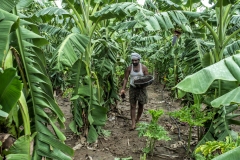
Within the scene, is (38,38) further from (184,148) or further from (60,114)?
(184,148)

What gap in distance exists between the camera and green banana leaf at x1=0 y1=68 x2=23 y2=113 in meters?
1.85

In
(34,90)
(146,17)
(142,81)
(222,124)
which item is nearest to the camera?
(34,90)

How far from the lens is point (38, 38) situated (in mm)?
2541

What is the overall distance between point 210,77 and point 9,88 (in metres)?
1.55

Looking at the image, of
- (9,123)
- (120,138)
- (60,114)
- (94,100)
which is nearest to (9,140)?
(9,123)

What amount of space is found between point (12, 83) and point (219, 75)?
62.1 inches

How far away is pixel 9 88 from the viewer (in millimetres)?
1892

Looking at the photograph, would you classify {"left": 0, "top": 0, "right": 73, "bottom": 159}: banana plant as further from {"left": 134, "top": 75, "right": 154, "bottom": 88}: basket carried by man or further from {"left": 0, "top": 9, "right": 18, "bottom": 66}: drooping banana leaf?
{"left": 134, "top": 75, "right": 154, "bottom": 88}: basket carried by man

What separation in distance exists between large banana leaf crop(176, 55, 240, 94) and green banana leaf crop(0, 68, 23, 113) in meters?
1.23

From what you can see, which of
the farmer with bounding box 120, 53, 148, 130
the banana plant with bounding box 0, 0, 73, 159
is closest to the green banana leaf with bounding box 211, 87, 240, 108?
the banana plant with bounding box 0, 0, 73, 159

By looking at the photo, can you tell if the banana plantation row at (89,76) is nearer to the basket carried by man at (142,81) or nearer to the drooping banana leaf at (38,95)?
the drooping banana leaf at (38,95)

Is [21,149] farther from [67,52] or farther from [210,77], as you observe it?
[210,77]

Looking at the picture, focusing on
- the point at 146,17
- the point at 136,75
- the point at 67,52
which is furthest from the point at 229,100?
the point at 136,75

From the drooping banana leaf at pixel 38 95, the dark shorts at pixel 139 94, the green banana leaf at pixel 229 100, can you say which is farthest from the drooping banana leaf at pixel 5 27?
the dark shorts at pixel 139 94
